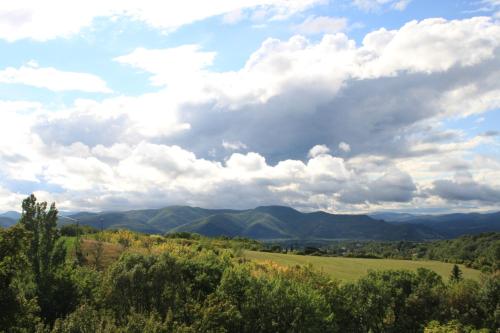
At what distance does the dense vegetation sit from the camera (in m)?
34.9

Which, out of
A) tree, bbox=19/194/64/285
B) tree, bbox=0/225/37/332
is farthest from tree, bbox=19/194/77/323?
tree, bbox=0/225/37/332

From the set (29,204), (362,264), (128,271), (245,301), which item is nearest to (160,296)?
(128,271)

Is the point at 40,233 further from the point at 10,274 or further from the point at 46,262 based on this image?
the point at 10,274

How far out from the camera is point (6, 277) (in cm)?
3491

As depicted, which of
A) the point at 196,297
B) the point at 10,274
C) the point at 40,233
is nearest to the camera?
the point at 10,274

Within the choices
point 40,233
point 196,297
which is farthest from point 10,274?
point 196,297

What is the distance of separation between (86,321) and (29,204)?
93.7 ft

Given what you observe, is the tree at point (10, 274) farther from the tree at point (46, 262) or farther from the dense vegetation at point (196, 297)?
the tree at point (46, 262)

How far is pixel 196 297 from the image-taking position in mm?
59719

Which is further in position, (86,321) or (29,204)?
(29,204)

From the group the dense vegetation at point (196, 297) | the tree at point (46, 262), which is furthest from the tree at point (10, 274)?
the tree at point (46, 262)

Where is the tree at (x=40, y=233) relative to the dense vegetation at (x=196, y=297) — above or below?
above

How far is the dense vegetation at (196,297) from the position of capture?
34938 mm

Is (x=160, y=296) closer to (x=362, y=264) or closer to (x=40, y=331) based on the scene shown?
(x=40, y=331)
